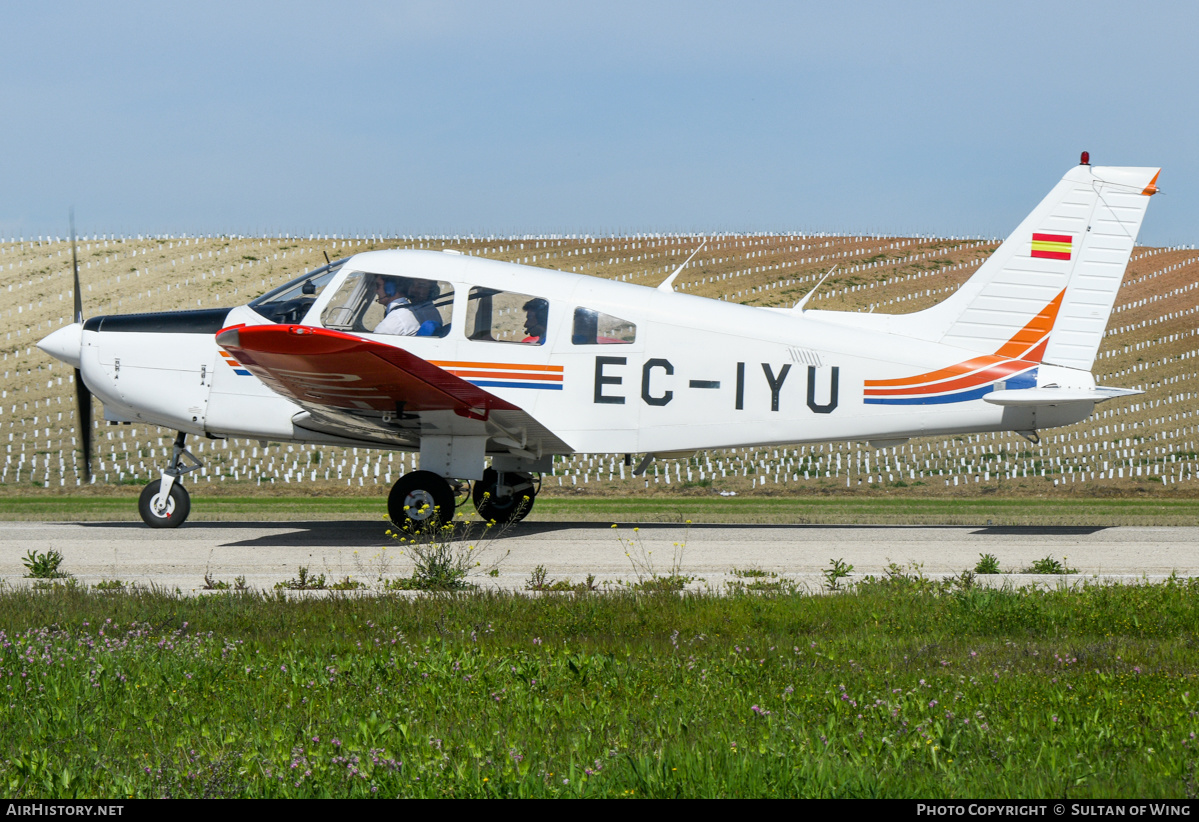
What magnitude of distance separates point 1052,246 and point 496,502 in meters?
8.06

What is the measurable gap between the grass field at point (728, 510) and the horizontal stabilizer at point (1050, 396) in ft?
11.6

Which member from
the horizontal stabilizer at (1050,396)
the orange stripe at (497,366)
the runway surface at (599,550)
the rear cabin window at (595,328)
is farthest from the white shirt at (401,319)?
the horizontal stabilizer at (1050,396)

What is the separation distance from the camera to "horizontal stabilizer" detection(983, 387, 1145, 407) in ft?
41.5

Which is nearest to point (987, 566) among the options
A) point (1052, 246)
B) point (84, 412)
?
point (1052, 246)

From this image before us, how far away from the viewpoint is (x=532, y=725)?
459cm

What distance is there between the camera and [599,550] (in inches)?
465

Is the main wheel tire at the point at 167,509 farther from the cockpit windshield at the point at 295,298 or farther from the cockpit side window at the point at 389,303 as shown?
the cockpit side window at the point at 389,303

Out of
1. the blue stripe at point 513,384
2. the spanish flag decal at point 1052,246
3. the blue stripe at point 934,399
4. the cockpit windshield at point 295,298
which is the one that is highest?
the spanish flag decal at point 1052,246

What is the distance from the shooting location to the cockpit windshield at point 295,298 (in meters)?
13.0

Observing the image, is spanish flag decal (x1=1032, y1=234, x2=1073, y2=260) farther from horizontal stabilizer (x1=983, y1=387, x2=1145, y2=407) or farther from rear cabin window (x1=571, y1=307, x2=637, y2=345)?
rear cabin window (x1=571, y1=307, x2=637, y2=345)

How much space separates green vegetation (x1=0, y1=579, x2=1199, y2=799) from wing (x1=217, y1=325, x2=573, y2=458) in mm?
3978

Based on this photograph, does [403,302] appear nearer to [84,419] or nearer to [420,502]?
[420,502]
